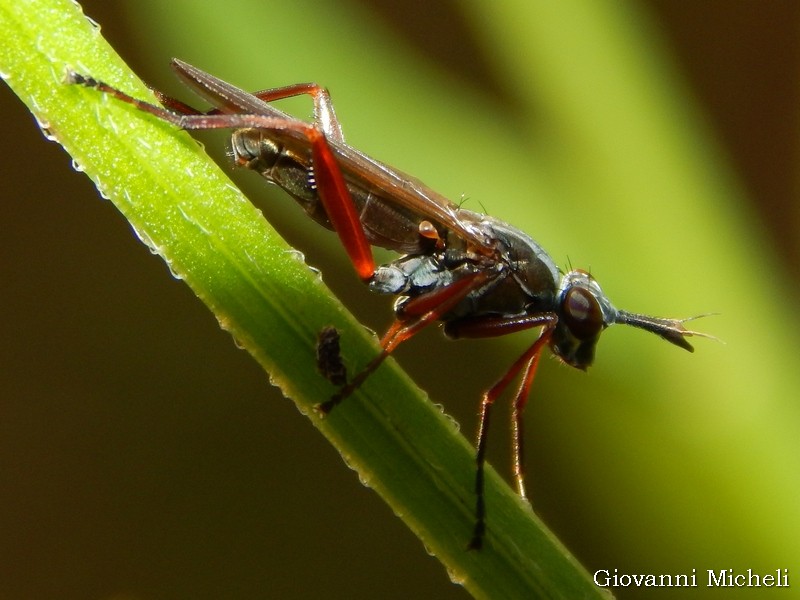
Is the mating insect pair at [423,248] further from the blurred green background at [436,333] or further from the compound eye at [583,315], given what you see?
the blurred green background at [436,333]

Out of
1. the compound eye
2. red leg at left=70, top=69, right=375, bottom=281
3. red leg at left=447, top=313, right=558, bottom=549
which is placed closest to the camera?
red leg at left=70, top=69, right=375, bottom=281

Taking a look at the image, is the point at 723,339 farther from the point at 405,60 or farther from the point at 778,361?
the point at 405,60

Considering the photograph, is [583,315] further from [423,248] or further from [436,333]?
[436,333]

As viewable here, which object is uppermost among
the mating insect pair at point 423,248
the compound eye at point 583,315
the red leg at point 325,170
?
the compound eye at point 583,315

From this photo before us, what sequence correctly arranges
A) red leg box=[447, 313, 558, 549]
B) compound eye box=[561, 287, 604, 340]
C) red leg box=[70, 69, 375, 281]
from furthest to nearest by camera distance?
1. compound eye box=[561, 287, 604, 340]
2. red leg box=[447, 313, 558, 549]
3. red leg box=[70, 69, 375, 281]

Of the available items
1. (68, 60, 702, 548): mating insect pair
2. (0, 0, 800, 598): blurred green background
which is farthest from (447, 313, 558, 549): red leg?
(0, 0, 800, 598): blurred green background

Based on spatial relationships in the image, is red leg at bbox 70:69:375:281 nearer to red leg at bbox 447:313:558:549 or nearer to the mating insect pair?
the mating insect pair

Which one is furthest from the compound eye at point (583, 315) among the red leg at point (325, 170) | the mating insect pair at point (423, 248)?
the red leg at point (325, 170)
